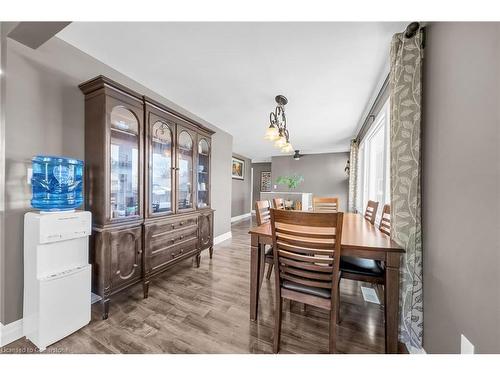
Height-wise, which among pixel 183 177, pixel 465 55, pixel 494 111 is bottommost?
pixel 183 177

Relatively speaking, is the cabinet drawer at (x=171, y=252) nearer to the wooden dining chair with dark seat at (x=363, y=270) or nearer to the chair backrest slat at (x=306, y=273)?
the chair backrest slat at (x=306, y=273)

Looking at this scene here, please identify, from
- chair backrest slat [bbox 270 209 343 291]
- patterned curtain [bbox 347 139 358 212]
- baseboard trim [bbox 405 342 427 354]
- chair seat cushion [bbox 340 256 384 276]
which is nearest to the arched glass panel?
chair backrest slat [bbox 270 209 343 291]

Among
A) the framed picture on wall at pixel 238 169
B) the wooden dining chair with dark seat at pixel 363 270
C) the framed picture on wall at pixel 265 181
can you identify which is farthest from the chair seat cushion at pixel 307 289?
the framed picture on wall at pixel 265 181

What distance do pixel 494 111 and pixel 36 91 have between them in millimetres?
2824

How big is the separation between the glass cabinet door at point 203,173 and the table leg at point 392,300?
7.60 ft

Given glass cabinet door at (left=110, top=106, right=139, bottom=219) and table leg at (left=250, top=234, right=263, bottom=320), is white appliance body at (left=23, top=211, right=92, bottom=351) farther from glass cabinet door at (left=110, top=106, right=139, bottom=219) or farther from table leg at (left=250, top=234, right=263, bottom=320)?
table leg at (left=250, top=234, right=263, bottom=320)

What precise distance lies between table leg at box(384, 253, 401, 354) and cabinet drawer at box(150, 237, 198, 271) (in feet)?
6.84

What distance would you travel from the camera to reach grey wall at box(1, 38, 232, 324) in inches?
53.7

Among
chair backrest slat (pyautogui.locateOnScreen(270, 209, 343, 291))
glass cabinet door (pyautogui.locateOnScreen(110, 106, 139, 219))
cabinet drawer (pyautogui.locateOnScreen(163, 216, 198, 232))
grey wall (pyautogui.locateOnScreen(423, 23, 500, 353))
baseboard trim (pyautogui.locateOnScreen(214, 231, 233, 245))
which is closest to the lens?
grey wall (pyautogui.locateOnScreen(423, 23, 500, 353))

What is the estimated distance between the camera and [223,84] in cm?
226

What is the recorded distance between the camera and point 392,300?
3.96 ft

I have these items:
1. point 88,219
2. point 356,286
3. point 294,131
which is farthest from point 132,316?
point 294,131

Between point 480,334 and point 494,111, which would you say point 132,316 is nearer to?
point 480,334

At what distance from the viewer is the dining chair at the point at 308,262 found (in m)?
1.09
